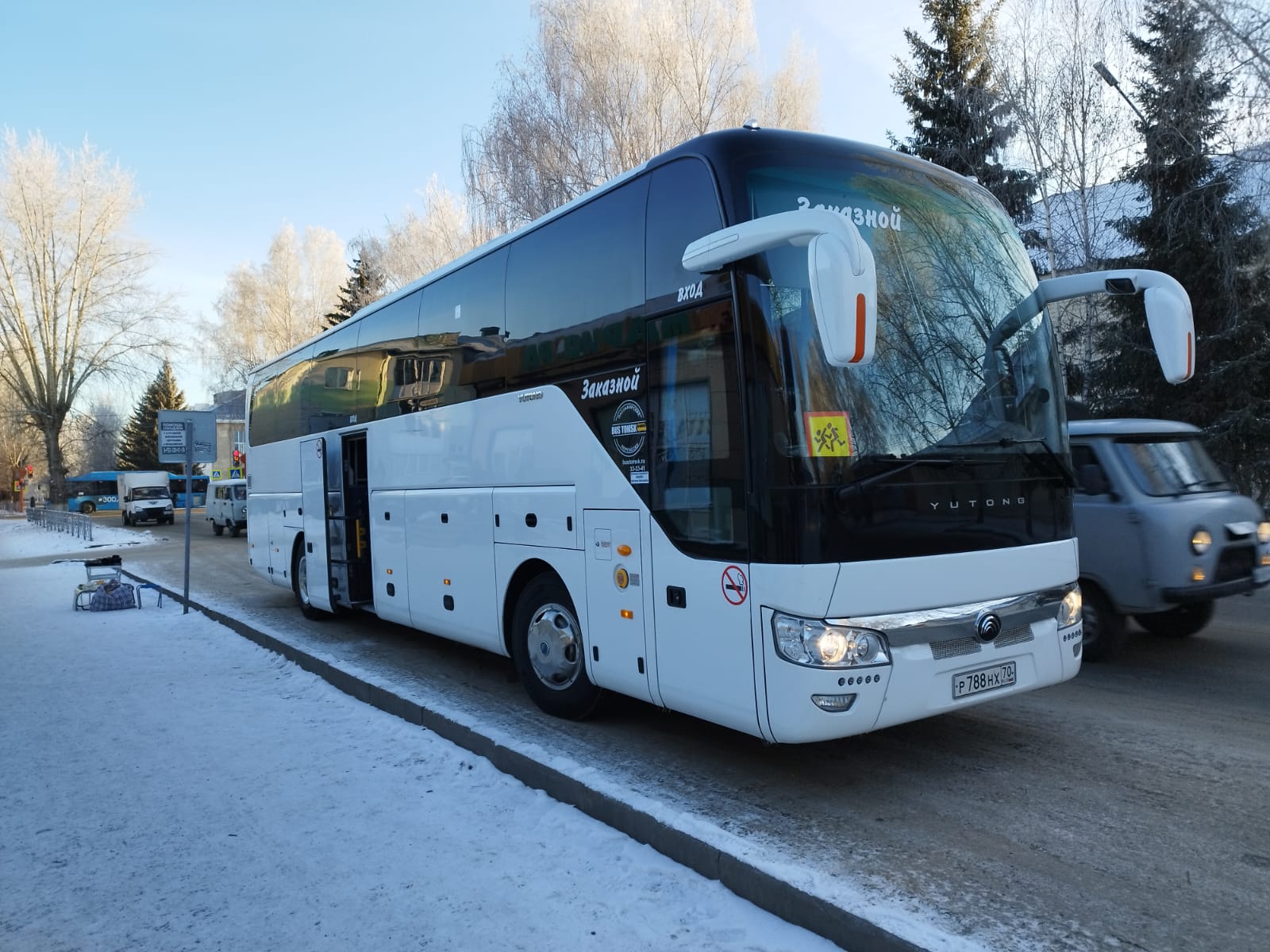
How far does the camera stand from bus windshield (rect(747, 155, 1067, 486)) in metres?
4.44

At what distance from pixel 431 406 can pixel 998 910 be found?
20.5 feet

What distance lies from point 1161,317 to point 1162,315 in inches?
0.4

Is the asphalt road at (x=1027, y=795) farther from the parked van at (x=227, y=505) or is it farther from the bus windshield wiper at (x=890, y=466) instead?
the parked van at (x=227, y=505)

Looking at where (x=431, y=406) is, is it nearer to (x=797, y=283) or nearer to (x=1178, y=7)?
(x=797, y=283)

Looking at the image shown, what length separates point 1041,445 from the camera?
5090mm

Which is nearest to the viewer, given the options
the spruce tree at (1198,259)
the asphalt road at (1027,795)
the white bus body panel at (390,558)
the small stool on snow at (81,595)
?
the asphalt road at (1027,795)

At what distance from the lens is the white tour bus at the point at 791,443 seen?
14.3 ft

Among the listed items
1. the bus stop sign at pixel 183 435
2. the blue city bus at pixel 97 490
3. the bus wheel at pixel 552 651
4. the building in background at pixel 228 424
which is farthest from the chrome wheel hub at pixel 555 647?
the blue city bus at pixel 97 490

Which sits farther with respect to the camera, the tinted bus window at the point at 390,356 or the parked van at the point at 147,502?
the parked van at the point at 147,502

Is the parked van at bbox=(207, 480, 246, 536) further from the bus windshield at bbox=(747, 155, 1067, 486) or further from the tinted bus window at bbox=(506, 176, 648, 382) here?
the bus windshield at bbox=(747, 155, 1067, 486)

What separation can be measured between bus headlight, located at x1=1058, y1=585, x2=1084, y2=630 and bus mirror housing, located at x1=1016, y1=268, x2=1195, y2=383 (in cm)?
136

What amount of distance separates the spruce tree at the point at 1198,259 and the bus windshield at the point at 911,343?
45.3ft

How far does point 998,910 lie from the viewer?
350 centimetres

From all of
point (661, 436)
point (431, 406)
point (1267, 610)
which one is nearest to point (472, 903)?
point (661, 436)
